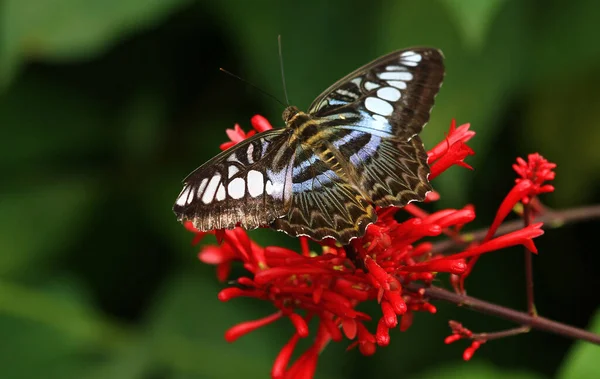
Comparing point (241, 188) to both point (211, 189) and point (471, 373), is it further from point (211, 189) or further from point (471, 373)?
point (471, 373)

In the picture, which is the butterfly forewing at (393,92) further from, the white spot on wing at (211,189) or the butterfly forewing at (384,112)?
the white spot on wing at (211,189)

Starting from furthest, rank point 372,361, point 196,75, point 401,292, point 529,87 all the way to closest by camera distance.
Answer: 1. point 196,75
2. point 372,361
3. point 529,87
4. point 401,292

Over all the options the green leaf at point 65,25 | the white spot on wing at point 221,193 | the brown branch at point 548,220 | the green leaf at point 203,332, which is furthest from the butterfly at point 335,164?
the green leaf at point 203,332

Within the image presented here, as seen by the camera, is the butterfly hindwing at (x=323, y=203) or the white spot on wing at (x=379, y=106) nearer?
the butterfly hindwing at (x=323, y=203)

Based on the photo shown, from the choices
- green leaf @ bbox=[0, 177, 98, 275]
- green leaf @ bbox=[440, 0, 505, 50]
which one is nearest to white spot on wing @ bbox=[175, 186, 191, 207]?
green leaf @ bbox=[440, 0, 505, 50]

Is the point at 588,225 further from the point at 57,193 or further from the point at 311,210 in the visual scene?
the point at 57,193

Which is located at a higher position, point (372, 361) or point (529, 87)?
point (529, 87)

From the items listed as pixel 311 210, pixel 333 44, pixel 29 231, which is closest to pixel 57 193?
pixel 29 231
